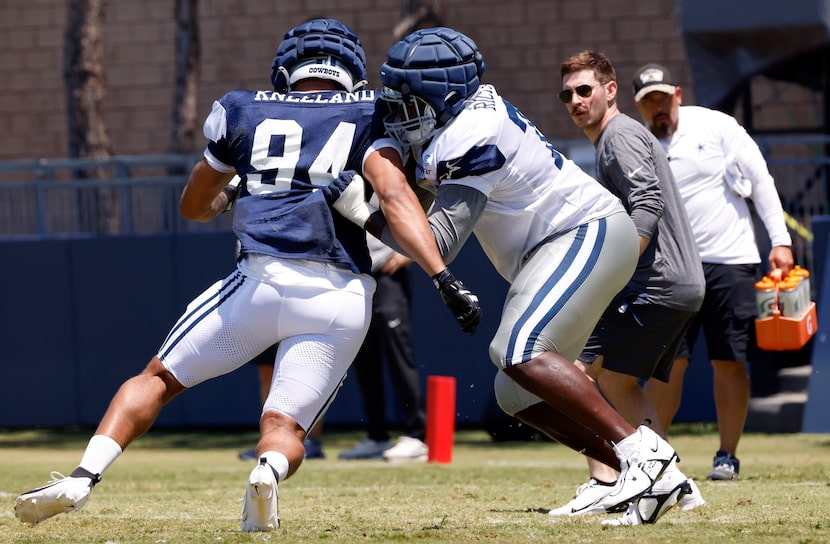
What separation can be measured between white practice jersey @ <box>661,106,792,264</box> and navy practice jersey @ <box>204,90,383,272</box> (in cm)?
293

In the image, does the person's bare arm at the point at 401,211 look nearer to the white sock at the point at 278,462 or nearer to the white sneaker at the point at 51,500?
the white sock at the point at 278,462

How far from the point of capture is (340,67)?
517cm

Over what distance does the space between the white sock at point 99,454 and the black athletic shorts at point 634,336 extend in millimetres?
2301

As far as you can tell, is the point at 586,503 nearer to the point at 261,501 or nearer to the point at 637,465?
the point at 637,465

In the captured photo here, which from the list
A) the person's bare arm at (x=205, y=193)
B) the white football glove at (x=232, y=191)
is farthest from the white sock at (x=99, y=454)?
the white football glove at (x=232, y=191)

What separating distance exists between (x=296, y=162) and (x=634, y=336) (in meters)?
2.01

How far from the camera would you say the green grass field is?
15.7 ft

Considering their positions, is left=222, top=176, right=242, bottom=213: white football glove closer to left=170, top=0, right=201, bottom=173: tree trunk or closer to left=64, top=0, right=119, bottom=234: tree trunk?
left=64, top=0, right=119, bottom=234: tree trunk

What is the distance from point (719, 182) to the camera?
7465mm

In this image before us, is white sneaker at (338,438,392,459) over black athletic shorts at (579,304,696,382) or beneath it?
beneath

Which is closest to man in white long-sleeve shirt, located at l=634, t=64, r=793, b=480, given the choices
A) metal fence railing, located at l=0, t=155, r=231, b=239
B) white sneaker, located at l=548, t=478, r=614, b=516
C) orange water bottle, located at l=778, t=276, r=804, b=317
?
orange water bottle, located at l=778, t=276, r=804, b=317

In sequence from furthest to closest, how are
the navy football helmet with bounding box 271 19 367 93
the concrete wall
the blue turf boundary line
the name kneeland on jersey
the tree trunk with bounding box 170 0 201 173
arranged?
the concrete wall
the tree trunk with bounding box 170 0 201 173
the blue turf boundary line
the navy football helmet with bounding box 271 19 367 93
the name kneeland on jersey

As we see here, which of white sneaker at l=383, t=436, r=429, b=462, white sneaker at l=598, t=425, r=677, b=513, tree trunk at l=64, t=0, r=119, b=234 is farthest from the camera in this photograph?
tree trunk at l=64, t=0, r=119, b=234

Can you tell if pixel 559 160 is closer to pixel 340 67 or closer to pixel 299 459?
pixel 340 67
